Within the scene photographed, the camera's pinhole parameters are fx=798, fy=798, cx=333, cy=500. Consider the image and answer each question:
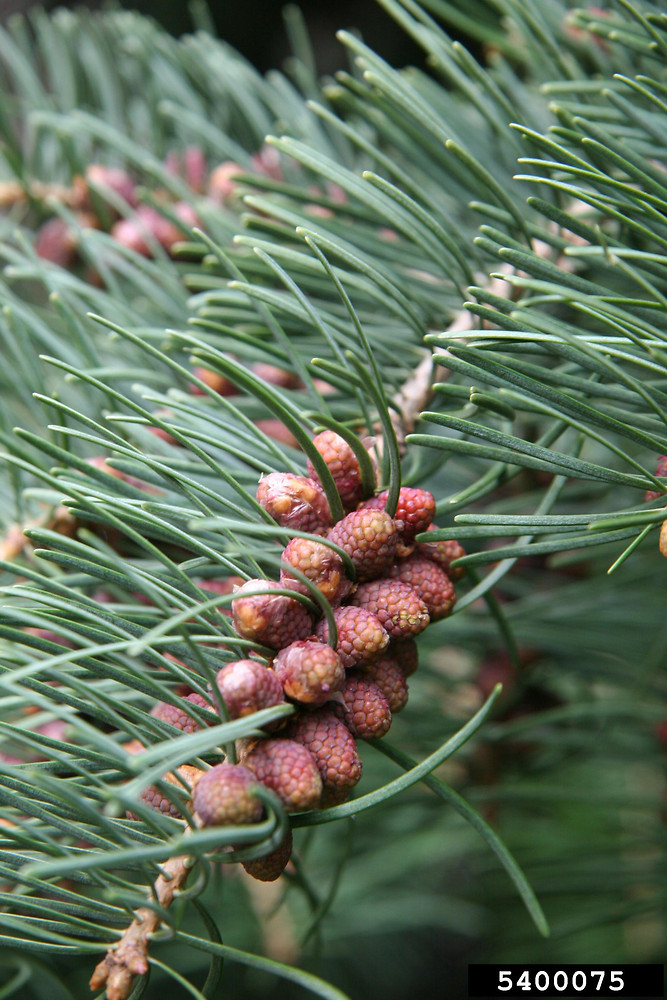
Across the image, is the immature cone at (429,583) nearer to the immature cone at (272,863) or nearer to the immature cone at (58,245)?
the immature cone at (272,863)

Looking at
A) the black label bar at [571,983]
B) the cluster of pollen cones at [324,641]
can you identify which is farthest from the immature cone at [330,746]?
the black label bar at [571,983]

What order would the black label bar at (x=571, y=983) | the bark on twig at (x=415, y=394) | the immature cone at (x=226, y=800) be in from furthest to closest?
1. the black label bar at (x=571, y=983)
2. the bark on twig at (x=415, y=394)
3. the immature cone at (x=226, y=800)

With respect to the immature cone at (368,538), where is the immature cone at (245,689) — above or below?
below

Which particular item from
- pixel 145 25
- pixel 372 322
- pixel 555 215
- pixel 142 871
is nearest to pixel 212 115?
pixel 145 25

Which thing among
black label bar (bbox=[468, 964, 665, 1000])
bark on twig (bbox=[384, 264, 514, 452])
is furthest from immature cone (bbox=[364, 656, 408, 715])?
black label bar (bbox=[468, 964, 665, 1000])

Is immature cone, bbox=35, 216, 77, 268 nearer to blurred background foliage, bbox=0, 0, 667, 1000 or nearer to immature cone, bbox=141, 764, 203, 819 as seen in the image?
blurred background foliage, bbox=0, 0, 667, 1000

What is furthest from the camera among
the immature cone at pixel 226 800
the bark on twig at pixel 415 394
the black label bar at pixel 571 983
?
the black label bar at pixel 571 983
